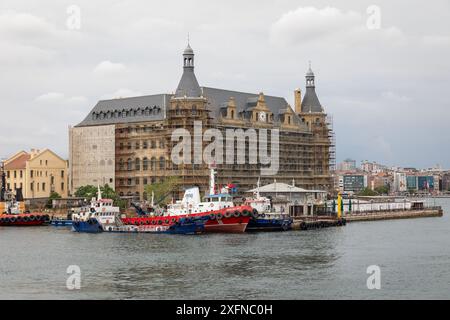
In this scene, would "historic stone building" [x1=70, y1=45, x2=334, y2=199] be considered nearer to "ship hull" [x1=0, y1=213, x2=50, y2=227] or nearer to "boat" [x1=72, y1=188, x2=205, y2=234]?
"ship hull" [x1=0, y1=213, x2=50, y2=227]

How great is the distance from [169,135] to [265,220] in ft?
143

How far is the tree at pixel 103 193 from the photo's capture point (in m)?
142

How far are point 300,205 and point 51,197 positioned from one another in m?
45.4

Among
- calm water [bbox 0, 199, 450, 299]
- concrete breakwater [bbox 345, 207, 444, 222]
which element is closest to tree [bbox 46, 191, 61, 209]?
calm water [bbox 0, 199, 450, 299]

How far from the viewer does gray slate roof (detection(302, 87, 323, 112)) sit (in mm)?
176875

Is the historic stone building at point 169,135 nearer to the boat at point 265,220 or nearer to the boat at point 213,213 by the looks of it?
the boat at point 265,220

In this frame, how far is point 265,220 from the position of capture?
358 ft

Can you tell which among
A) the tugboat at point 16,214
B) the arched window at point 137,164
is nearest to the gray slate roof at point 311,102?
the arched window at point 137,164

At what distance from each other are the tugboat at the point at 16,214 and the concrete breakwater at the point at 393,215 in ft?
161

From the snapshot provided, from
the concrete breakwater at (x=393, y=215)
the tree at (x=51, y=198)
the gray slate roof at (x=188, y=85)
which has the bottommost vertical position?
the concrete breakwater at (x=393, y=215)
